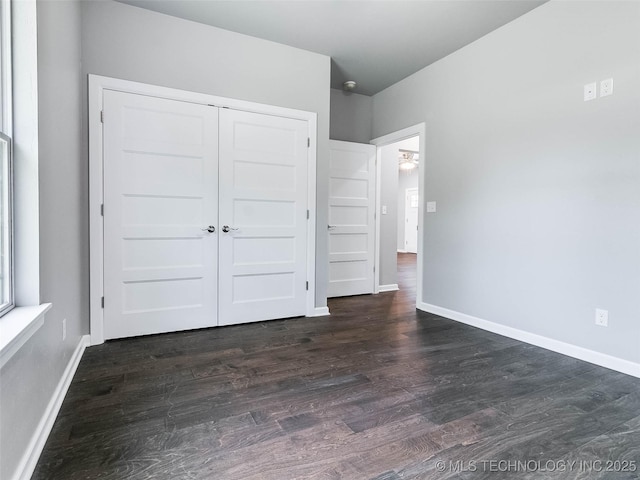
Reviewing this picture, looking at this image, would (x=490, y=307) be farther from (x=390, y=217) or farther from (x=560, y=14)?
(x=560, y=14)

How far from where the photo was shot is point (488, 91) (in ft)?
10.6

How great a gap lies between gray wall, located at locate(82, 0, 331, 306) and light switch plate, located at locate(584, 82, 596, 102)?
7.30 ft

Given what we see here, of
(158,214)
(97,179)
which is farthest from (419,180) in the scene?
(97,179)

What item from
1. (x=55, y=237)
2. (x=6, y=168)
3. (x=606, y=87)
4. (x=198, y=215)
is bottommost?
(x=55, y=237)

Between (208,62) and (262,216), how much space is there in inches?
58.4

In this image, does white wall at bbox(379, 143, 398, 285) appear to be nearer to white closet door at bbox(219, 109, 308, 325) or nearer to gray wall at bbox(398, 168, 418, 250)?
white closet door at bbox(219, 109, 308, 325)

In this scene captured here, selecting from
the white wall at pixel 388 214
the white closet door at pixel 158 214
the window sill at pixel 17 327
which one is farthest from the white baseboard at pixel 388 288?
the window sill at pixel 17 327

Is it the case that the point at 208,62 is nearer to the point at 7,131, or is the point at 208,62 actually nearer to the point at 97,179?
the point at 97,179

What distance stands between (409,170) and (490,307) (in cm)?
850

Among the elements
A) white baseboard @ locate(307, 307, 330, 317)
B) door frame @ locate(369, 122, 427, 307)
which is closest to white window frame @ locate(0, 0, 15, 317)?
white baseboard @ locate(307, 307, 330, 317)

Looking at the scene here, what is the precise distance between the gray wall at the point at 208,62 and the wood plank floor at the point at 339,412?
148 centimetres

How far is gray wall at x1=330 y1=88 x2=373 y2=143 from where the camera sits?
4.60 metres

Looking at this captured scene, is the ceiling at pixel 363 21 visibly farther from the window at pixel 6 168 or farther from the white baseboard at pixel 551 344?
the white baseboard at pixel 551 344

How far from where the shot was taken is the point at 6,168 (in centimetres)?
135
